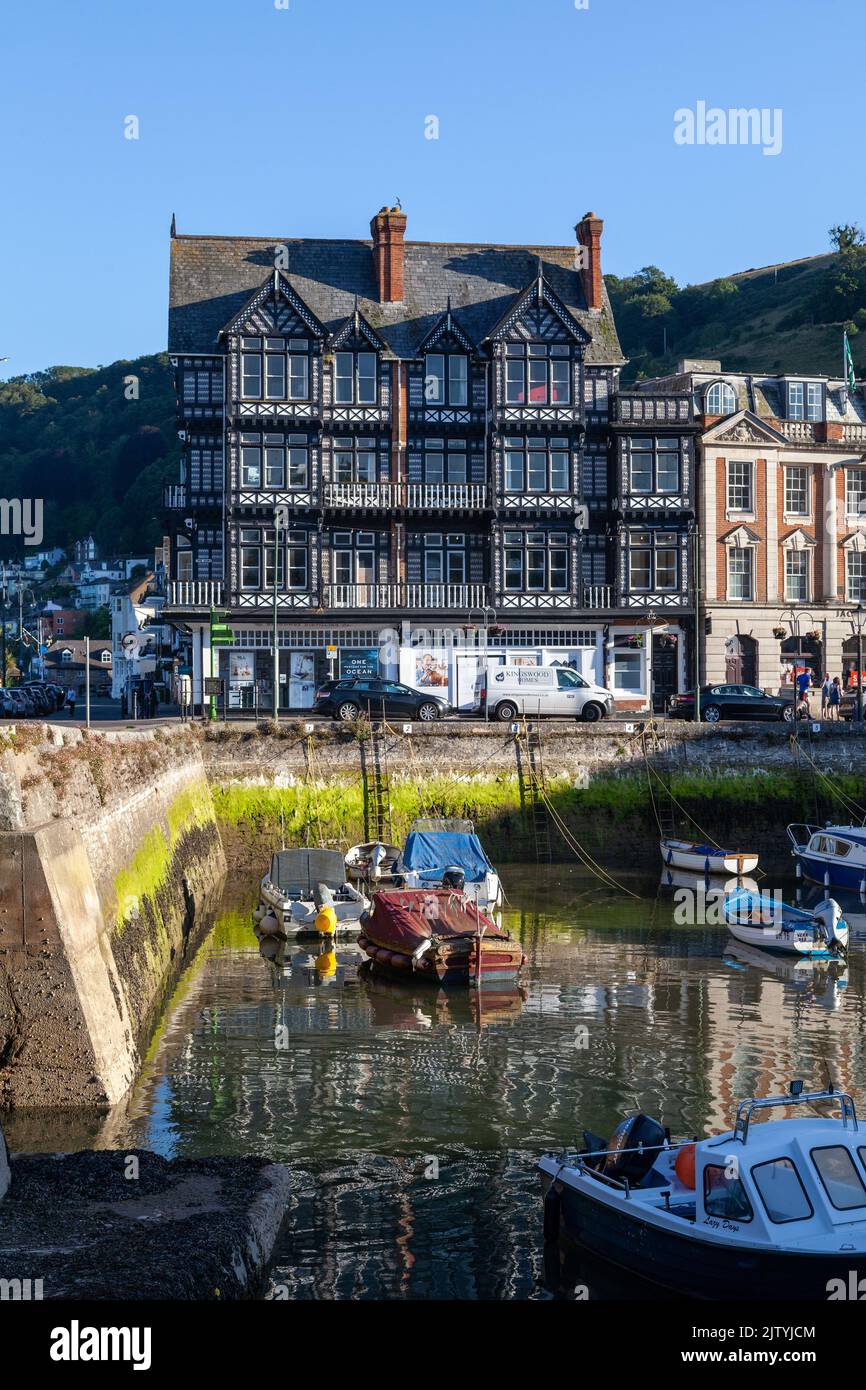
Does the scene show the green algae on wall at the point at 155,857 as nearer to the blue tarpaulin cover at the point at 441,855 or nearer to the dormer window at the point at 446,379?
the blue tarpaulin cover at the point at 441,855

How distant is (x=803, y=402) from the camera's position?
221ft

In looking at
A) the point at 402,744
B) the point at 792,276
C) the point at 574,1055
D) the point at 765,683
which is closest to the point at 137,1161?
the point at 574,1055

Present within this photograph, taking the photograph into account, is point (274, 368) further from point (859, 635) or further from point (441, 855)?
point (441, 855)

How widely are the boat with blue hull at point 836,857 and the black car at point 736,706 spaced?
8.96m

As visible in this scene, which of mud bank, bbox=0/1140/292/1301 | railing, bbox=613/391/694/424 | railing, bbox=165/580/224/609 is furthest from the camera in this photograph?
railing, bbox=613/391/694/424

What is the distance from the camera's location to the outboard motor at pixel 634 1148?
52.5 feet

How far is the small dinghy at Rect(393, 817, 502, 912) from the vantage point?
36.3 m

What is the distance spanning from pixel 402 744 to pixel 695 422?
2446 centimetres

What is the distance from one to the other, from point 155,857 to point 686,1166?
59.8 ft

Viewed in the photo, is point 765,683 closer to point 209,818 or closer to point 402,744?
point 402,744

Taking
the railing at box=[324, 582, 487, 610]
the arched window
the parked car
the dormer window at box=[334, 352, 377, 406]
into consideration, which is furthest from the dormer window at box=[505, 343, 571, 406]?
the parked car

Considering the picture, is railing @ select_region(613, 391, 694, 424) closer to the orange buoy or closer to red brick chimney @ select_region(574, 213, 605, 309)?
red brick chimney @ select_region(574, 213, 605, 309)

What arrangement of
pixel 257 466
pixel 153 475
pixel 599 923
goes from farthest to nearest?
pixel 153 475 → pixel 257 466 → pixel 599 923

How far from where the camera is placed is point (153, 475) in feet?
516
